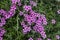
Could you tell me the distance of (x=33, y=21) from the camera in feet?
12.5

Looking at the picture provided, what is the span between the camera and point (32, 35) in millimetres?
3770

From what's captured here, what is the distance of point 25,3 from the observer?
407 cm

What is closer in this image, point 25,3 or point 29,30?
point 29,30

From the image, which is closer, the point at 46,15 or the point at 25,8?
the point at 25,8

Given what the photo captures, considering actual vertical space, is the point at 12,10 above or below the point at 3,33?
above

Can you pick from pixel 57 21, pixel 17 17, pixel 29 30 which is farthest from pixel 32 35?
pixel 57 21

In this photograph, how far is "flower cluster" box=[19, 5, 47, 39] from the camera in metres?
3.77

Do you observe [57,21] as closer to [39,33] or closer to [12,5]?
[39,33]

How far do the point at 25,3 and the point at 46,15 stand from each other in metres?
0.39

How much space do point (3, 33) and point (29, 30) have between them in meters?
0.38

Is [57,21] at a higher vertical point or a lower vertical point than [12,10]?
lower

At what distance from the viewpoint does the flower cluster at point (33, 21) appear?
148 inches

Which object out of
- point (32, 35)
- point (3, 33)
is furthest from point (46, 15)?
point (3, 33)

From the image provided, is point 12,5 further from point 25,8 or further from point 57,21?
point 57,21
